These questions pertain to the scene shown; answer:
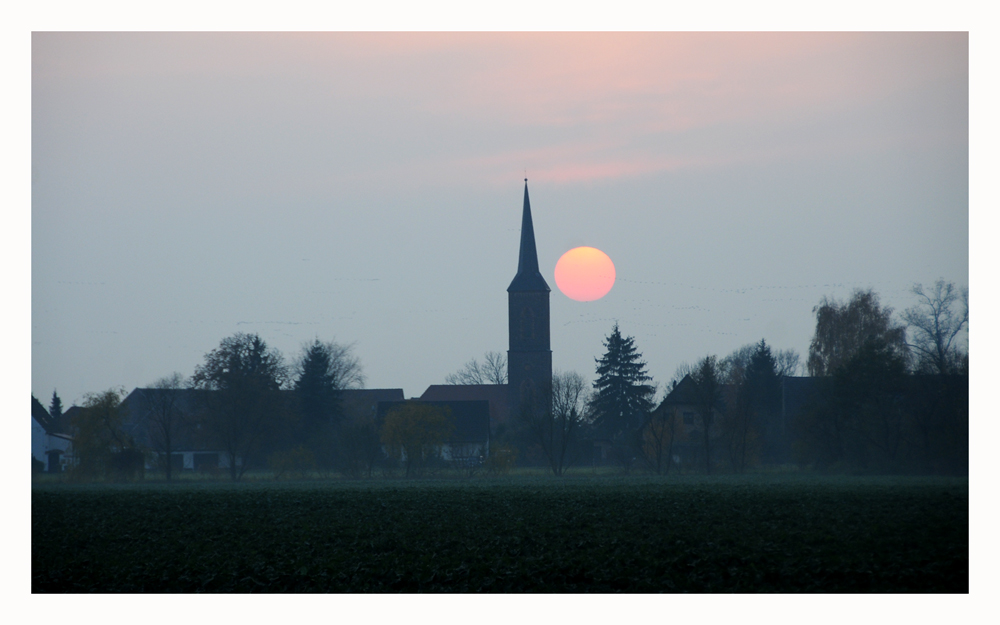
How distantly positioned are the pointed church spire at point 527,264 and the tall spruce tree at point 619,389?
57.4 ft

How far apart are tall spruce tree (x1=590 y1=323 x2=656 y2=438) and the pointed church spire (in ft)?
57.4

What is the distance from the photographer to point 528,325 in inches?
3558

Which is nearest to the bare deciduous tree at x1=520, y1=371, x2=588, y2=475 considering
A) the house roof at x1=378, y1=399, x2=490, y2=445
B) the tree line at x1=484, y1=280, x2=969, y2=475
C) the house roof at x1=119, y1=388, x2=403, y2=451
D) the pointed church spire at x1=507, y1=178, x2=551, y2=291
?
the tree line at x1=484, y1=280, x2=969, y2=475

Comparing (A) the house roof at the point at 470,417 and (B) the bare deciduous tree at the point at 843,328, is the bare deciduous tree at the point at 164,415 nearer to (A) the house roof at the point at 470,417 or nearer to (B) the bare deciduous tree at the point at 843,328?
(A) the house roof at the point at 470,417

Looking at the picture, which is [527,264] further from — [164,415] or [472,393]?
[164,415]

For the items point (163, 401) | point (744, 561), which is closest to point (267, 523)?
point (744, 561)

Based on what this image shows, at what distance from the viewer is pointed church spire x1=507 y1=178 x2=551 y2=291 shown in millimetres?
89938

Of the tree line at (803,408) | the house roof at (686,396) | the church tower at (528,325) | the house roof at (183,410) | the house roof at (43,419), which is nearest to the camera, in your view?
the tree line at (803,408)

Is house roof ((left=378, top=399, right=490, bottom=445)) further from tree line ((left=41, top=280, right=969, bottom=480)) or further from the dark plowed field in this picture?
the dark plowed field

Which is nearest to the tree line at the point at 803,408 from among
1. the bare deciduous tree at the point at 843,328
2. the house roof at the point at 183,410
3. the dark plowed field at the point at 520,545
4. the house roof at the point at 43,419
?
the bare deciduous tree at the point at 843,328

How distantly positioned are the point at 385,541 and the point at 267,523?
5022 mm

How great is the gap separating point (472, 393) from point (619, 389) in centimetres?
2695

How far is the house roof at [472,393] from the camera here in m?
95.5

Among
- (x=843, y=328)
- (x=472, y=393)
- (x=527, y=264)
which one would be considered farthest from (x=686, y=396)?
(x=472, y=393)
